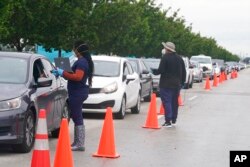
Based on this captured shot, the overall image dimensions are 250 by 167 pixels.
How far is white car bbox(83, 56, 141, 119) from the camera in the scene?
1572 cm

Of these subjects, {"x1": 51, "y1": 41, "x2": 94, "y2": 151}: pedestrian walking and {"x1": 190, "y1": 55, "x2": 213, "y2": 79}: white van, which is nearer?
{"x1": 51, "y1": 41, "x2": 94, "y2": 151}: pedestrian walking

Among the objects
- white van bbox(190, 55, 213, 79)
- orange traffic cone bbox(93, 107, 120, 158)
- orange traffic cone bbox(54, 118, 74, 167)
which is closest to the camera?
orange traffic cone bbox(54, 118, 74, 167)

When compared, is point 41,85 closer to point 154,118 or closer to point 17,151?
point 17,151

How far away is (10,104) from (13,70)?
1.18 m

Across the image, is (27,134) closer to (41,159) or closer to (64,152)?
(64,152)

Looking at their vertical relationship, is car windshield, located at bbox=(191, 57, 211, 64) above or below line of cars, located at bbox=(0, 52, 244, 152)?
below

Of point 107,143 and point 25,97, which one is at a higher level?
point 25,97

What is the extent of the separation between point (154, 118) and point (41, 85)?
4630 millimetres

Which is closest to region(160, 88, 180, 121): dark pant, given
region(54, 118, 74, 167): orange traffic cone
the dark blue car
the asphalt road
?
the asphalt road

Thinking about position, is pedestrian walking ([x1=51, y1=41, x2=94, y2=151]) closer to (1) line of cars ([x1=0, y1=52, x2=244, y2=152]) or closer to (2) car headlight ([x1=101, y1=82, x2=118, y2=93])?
(1) line of cars ([x1=0, y1=52, x2=244, y2=152])

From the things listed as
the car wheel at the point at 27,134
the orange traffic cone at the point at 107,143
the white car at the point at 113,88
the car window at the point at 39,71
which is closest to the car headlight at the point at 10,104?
the car wheel at the point at 27,134

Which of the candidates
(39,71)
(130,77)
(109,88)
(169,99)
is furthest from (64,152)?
(130,77)

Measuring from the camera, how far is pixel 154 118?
1423 cm

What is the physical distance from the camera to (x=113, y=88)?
15820 millimetres
